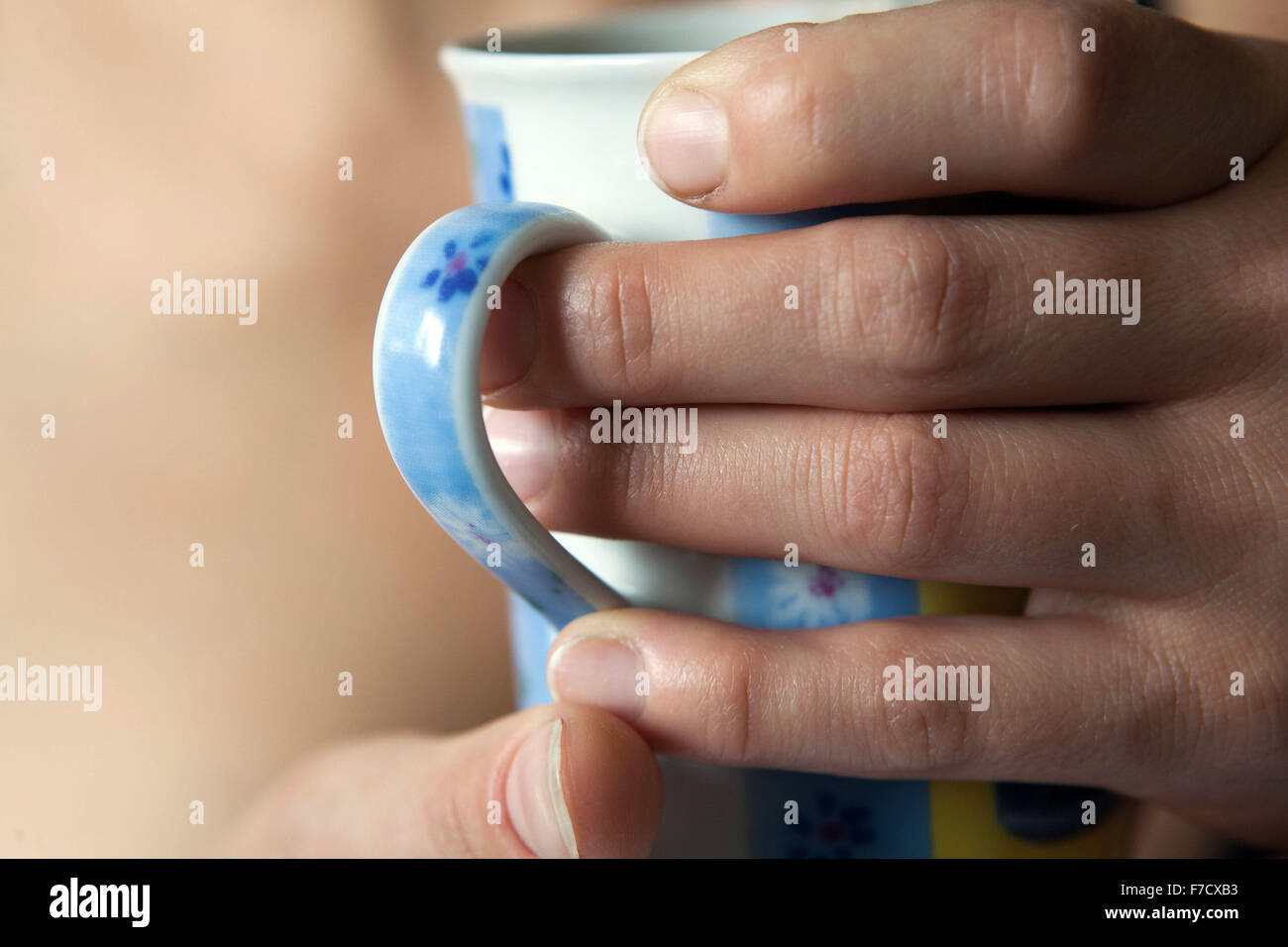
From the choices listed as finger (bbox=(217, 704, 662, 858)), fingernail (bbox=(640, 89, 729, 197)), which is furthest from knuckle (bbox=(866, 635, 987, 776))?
fingernail (bbox=(640, 89, 729, 197))

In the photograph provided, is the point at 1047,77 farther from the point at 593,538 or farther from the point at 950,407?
the point at 593,538

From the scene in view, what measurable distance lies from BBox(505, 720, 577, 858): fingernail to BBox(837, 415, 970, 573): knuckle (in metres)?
0.16

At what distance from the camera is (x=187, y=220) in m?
0.89

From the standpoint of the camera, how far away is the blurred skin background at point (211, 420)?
0.84 m

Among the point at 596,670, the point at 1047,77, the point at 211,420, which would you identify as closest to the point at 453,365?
the point at 596,670

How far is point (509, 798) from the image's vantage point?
497 mm

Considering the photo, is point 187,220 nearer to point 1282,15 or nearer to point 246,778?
point 246,778

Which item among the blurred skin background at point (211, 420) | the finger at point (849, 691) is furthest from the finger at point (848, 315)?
the blurred skin background at point (211, 420)

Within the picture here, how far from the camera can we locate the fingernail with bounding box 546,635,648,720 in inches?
18.7

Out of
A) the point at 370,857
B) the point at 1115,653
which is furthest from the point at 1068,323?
the point at 370,857

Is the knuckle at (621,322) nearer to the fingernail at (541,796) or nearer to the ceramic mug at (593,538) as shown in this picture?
the ceramic mug at (593,538)

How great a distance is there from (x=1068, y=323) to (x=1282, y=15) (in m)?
0.84

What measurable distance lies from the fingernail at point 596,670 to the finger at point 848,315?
4.4 inches

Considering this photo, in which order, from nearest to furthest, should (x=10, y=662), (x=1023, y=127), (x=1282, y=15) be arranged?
1. (x=1023, y=127)
2. (x=10, y=662)
3. (x=1282, y=15)
